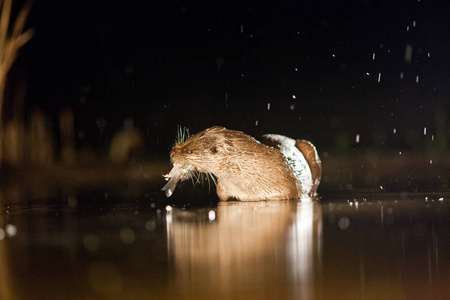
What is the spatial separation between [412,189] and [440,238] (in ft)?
16.0

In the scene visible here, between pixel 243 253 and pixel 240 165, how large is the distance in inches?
153

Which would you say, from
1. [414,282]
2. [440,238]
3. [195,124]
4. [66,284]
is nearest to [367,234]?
[440,238]

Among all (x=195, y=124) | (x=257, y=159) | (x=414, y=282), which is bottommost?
(x=414, y=282)

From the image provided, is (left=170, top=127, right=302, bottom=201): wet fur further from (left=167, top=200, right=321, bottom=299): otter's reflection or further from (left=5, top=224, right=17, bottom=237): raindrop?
(left=5, top=224, right=17, bottom=237): raindrop

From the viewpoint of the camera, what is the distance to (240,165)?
780cm

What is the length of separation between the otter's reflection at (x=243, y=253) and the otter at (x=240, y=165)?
1296 millimetres

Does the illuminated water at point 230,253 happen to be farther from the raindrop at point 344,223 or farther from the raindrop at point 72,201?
the raindrop at point 72,201

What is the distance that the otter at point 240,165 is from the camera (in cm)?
766

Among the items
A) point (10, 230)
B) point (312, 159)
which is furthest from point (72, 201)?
point (312, 159)

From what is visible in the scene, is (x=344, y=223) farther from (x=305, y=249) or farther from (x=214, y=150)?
(x=214, y=150)

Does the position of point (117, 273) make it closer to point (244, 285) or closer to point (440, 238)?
point (244, 285)

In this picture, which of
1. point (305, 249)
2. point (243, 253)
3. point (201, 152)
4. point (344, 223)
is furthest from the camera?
point (201, 152)

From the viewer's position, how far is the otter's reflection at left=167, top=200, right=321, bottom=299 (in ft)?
10.1

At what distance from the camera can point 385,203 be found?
283 inches
